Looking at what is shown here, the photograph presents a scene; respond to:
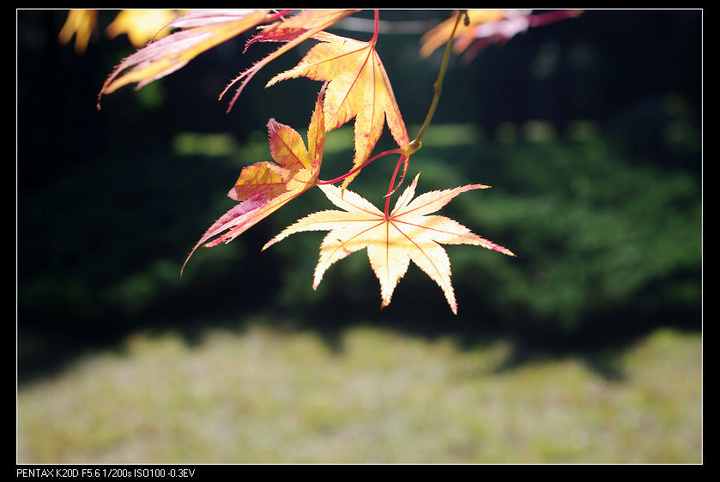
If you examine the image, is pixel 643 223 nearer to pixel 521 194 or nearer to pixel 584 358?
pixel 521 194

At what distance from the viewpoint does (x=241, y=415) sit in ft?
7.25

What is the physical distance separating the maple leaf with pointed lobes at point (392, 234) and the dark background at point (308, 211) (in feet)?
5.02

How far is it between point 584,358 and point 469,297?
24.6 inches

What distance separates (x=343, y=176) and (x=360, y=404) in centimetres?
196

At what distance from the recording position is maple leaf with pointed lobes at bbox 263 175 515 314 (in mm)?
469

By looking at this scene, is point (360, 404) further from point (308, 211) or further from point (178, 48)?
point (178, 48)

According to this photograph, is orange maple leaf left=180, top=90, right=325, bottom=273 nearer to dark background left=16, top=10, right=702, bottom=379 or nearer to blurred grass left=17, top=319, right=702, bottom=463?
dark background left=16, top=10, right=702, bottom=379

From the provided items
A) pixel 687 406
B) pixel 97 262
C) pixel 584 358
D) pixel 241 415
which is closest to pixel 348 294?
pixel 241 415

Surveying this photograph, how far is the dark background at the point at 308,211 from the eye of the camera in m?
2.71

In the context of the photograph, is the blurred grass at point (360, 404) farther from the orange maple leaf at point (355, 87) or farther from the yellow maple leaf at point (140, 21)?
the orange maple leaf at point (355, 87)

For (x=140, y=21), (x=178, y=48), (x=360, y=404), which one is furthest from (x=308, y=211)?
A: (x=178, y=48)

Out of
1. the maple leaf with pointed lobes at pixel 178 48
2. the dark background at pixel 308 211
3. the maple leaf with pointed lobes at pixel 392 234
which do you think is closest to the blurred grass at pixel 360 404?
the dark background at pixel 308 211

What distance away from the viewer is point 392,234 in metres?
0.50

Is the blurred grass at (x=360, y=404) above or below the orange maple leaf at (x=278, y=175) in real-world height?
below
